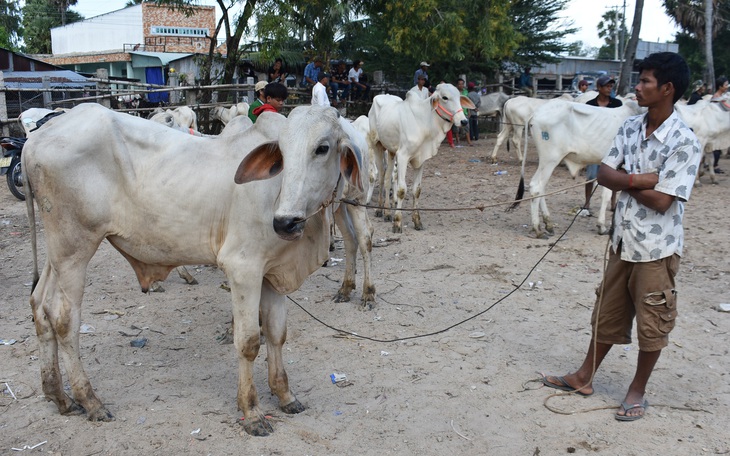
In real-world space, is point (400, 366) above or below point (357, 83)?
below

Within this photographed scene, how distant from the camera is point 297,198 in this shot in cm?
310

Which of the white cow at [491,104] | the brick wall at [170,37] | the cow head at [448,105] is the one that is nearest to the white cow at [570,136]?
the cow head at [448,105]

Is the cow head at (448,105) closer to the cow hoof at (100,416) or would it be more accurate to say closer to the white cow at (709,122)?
the white cow at (709,122)

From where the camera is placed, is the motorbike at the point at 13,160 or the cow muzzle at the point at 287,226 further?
the motorbike at the point at 13,160

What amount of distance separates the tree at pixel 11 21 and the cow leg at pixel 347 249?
42.7 meters

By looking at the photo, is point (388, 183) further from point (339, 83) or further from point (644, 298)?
point (339, 83)

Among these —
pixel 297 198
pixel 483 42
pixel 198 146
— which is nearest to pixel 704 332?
pixel 297 198

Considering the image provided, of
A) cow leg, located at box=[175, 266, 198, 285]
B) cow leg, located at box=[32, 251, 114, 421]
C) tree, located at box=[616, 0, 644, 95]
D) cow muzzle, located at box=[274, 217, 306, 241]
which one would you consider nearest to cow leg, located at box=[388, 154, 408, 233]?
cow leg, located at box=[175, 266, 198, 285]

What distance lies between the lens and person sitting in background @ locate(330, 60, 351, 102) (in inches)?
701

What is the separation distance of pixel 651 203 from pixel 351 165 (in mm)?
1605

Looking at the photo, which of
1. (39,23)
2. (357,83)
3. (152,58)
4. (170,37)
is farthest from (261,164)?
(39,23)

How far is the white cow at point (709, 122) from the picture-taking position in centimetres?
1133

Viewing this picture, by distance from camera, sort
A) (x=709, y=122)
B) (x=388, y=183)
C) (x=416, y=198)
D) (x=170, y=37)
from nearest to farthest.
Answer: (x=416, y=198) < (x=388, y=183) < (x=709, y=122) < (x=170, y=37)

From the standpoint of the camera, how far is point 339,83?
1816 cm
